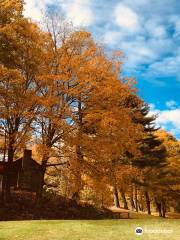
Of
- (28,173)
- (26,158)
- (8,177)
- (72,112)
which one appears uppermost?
(72,112)

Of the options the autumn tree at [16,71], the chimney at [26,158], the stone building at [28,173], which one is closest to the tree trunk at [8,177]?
the autumn tree at [16,71]

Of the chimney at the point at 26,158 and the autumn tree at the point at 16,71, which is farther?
the chimney at the point at 26,158

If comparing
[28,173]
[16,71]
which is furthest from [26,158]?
[16,71]

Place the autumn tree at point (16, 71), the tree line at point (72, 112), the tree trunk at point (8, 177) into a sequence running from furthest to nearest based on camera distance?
1. the tree trunk at point (8, 177)
2. the tree line at point (72, 112)
3. the autumn tree at point (16, 71)

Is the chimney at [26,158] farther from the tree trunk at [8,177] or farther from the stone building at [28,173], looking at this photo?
the tree trunk at [8,177]

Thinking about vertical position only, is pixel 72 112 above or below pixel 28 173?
above

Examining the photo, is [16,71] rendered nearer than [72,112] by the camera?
Yes

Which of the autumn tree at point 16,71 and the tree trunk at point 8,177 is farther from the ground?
the autumn tree at point 16,71

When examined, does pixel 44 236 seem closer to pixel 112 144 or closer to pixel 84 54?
pixel 112 144

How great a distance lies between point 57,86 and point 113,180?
764 cm

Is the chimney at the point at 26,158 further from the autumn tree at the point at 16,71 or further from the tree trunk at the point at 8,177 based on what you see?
the tree trunk at the point at 8,177

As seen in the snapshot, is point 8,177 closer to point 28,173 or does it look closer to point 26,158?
point 28,173

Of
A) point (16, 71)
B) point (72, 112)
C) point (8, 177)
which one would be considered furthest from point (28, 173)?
point (16, 71)

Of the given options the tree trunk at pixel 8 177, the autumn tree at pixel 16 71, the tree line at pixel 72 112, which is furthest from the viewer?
the tree trunk at pixel 8 177
